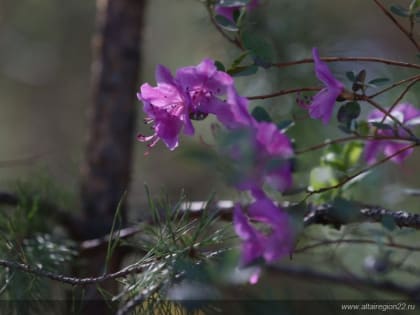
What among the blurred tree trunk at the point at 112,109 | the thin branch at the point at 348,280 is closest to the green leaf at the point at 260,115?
the thin branch at the point at 348,280

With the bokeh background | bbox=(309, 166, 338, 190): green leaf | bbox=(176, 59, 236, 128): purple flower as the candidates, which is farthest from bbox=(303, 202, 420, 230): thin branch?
the bokeh background

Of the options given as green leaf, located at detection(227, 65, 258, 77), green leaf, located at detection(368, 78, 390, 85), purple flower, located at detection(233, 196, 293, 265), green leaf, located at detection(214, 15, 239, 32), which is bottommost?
purple flower, located at detection(233, 196, 293, 265)

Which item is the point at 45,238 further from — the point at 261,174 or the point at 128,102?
the point at 261,174

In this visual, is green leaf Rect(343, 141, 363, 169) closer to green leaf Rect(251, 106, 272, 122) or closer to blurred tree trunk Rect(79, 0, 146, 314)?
green leaf Rect(251, 106, 272, 122)

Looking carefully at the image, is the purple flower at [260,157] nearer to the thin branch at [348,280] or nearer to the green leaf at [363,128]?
the green leaf at [363,128]

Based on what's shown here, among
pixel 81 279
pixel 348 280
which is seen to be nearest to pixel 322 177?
pixel 81 279

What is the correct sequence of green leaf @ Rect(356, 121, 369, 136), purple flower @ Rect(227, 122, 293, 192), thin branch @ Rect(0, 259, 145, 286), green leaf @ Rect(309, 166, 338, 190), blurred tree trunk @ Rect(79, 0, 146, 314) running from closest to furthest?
purple flower @ Rect(227, 122, 293, 192), thin branch @ Rect(0, 259, 145, 286), green leaf @ Rect(309, 166, 338, 190), green leaf @ Rect(356, 121, 369, 136), blurred tree trunk @ Rect(79, 0, 146, 314)

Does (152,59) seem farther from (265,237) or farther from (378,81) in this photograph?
(265,237)

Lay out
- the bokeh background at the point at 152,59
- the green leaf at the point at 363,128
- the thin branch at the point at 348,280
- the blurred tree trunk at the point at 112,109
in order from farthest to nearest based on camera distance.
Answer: the bokeh background at the point at 152,59 < the blurred tree trunk at the point at 112,109 < the thin branch at the point at 348,280 < the green leaf at the point at 363,128
